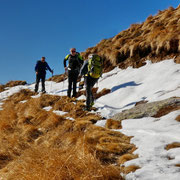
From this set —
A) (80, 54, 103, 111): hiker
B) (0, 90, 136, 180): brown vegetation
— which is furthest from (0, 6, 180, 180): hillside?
(80, 54, 103, 111): hiker

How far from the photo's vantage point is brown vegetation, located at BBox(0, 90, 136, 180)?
2607 millimetres

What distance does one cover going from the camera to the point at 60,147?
4035 mm

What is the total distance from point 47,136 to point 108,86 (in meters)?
5.14

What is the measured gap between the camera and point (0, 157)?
4391 millimetres

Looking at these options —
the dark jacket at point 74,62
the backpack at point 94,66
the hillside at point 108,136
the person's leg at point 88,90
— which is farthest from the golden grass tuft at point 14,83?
the backpack at point 94,66

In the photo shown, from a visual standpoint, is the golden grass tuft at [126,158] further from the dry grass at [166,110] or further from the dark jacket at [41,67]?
the dark jacket at [41,67]

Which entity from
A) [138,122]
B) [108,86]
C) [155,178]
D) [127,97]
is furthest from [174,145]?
[108,86]

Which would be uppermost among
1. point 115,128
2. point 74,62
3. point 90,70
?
point 74,62

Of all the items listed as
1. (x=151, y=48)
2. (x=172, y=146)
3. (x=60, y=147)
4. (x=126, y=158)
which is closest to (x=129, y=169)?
(x=126, y=158)

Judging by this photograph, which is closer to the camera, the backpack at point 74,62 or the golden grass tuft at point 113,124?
the golden grass tuft at point 113,124

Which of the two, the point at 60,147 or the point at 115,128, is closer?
the point at 60,147

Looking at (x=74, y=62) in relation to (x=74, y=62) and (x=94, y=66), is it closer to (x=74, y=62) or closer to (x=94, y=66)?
(x=74, y=62)

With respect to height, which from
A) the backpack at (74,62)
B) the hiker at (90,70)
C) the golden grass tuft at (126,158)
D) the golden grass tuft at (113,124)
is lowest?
the golden grass tuft at (126,158)

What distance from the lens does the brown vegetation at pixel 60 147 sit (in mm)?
2607
